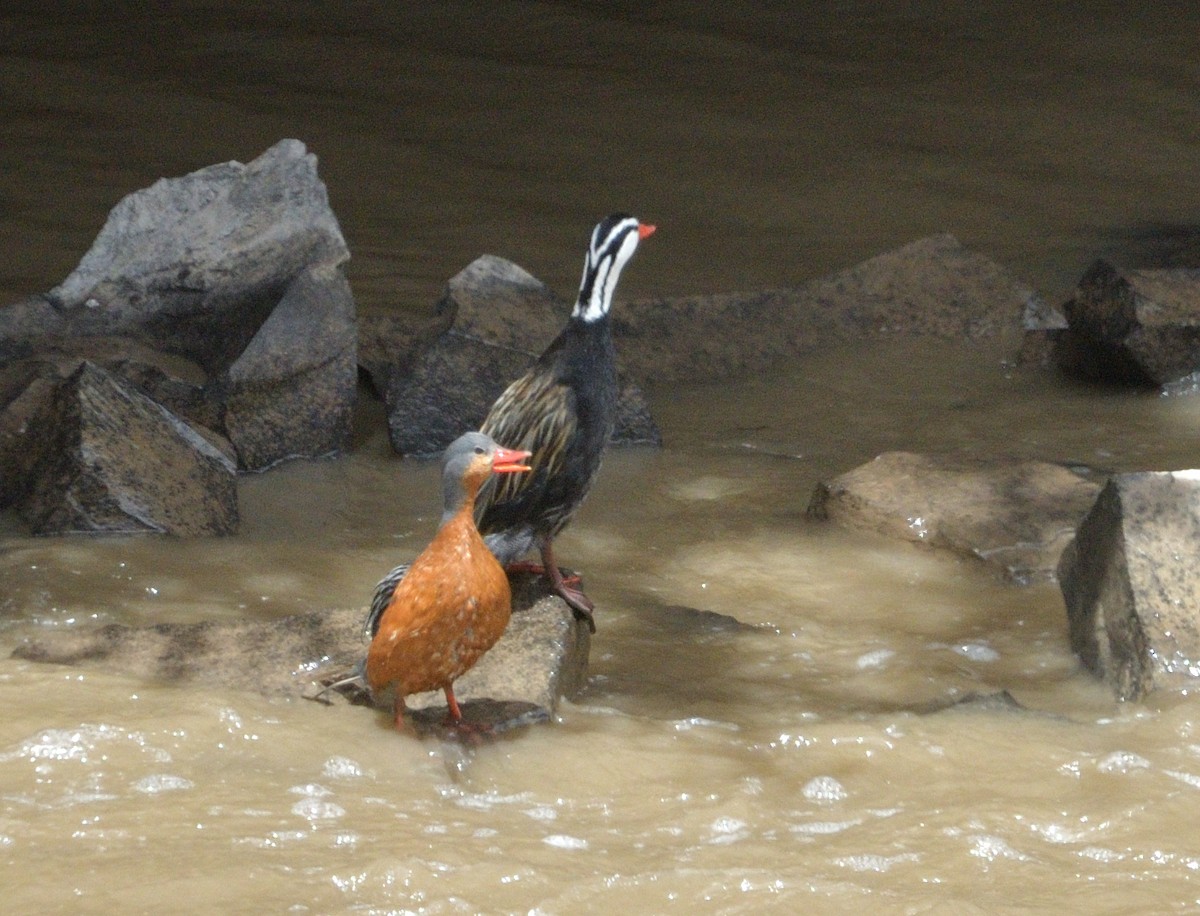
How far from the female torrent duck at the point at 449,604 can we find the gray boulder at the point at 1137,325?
12.0ft

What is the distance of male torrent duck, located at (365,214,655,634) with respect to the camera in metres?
4.43

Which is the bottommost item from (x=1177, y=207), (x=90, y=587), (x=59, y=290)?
(x=90, y=587)

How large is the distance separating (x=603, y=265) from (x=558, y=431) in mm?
506

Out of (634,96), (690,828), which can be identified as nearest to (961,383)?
(690,828)

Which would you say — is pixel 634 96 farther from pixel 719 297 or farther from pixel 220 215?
pixel 220 215

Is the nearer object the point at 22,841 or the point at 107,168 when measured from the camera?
the point at 22,841

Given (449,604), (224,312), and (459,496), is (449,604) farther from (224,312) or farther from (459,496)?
(224,312)

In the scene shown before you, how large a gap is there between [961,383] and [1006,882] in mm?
4008

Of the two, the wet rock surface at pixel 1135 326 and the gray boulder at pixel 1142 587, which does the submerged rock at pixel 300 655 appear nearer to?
the gray boulder at pixel 1142 587

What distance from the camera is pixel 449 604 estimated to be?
355 centimetres

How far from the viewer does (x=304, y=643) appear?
4047 mm

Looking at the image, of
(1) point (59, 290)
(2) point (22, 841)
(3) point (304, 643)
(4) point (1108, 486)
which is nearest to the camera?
(2) point (22, 841)

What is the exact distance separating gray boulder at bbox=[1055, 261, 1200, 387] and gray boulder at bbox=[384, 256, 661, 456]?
1.83 metres

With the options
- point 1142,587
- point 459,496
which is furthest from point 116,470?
point 1142,587
